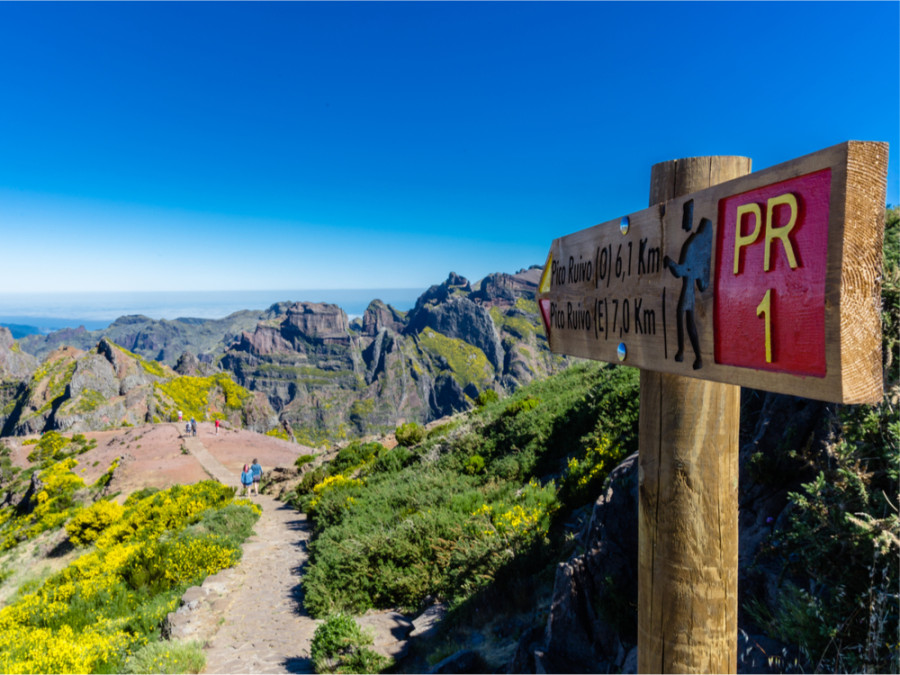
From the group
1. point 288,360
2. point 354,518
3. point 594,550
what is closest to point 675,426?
point 594,550

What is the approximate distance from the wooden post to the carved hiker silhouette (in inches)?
12.5

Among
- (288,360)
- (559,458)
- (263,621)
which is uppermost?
(559,458)

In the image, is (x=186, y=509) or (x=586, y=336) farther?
(x=186, y=509)

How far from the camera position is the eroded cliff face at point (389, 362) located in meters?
147

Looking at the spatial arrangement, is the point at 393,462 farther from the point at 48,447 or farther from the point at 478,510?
the point at 48,447

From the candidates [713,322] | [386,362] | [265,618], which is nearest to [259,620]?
[265,618]

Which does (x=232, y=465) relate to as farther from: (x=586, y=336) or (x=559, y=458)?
(x=586, y=336)

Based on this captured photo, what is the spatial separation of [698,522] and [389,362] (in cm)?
15438

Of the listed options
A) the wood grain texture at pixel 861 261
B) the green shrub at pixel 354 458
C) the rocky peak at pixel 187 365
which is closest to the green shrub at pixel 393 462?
the green shrub at pixel 354 458

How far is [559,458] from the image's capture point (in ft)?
31.0

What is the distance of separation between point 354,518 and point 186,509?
8714 mm

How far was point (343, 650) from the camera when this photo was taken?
5676 millimetres

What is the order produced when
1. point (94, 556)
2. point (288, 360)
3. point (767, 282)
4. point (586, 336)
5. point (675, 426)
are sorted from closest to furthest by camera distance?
point (767, 282) < point (675, 426) < point (586, 336) < point (94, 556) < point (288, 360)

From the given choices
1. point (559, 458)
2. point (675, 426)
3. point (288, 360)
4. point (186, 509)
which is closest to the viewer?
point (675, 426)
